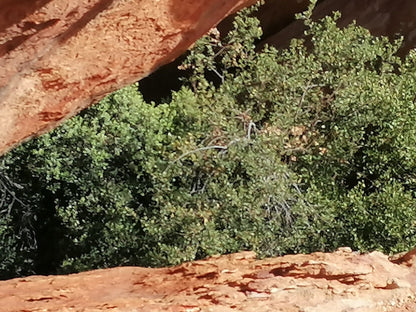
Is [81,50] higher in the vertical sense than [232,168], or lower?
higher

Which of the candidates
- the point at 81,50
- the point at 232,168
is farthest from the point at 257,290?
the point at 232,168

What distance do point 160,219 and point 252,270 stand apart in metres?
1.69

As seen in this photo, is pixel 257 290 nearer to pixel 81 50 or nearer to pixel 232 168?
pixel 81 50

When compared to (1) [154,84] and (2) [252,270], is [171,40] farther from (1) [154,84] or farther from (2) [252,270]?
(1) [154,84]

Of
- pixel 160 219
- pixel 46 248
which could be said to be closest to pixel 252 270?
pixel 160 219

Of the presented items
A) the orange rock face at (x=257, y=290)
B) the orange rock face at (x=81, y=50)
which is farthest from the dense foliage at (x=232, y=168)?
the orange rock face at (x=81, y=50)

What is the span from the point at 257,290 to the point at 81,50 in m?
0.98

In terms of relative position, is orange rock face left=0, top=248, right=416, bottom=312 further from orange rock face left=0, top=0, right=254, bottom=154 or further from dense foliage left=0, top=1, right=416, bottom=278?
dense foliage left=0, top=1, right=416, bottom=278

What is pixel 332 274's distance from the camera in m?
2.09

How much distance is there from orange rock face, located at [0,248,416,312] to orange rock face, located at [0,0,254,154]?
62 centimetres

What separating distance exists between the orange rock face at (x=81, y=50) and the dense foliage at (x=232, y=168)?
1.70m

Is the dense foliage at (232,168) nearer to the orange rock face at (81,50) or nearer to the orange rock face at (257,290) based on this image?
the orange rock face at (257,290)

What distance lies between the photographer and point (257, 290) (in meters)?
2.06

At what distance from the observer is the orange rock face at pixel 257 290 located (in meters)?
2.00
